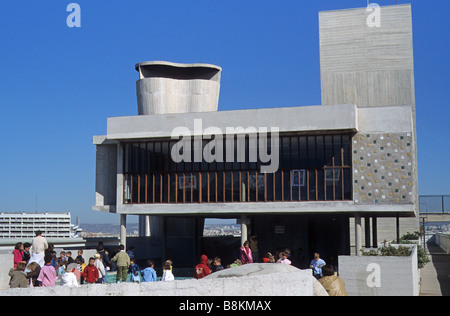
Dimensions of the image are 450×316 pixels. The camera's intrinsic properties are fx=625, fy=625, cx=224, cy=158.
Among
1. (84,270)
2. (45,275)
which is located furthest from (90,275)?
(45,275)

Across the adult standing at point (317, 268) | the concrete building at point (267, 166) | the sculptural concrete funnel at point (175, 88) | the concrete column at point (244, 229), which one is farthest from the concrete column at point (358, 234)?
the sculptural concrete funnel at point (175, 88)

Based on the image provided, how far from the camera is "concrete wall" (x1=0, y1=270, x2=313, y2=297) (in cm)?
1238

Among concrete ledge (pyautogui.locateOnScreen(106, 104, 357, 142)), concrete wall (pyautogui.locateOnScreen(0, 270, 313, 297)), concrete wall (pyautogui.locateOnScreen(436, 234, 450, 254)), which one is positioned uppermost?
concrete ledge (pyautogui.locateOnScreen(106, 104, 357, 142))

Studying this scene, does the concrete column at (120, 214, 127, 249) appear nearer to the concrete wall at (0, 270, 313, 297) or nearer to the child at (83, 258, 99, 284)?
the child at (83, 258, 99, 284)

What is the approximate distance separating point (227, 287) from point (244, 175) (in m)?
16.1

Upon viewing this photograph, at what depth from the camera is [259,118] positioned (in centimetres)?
2825

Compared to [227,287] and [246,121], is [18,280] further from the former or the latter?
[246,121]

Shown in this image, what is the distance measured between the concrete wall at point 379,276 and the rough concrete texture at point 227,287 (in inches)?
192

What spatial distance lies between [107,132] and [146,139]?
195 cm

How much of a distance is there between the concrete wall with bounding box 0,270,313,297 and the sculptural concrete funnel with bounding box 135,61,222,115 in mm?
30456

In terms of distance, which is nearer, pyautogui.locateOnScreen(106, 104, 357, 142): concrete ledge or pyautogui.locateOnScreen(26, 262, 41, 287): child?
pyautogui.locateOnScreen(26, 262, 41, 287): child

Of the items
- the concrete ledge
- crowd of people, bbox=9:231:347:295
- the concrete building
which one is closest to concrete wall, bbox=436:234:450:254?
the concrete building

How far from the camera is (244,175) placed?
95.4 ft
